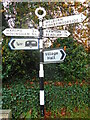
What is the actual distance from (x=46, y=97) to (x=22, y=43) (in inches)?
63.8

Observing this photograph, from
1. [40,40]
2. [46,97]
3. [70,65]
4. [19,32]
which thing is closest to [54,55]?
[40,40]

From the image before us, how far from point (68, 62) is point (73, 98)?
0.93m

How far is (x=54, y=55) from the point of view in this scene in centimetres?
312

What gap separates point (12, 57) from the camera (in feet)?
13.1

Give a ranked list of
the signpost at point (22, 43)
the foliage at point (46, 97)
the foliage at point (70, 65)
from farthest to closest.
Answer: the foliage at point (70, 65), the foliage at point (46, 97), the signpost at point (22, 43)

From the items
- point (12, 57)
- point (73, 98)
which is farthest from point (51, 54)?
point (73, 98)

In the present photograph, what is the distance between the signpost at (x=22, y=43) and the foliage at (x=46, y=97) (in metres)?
1.26

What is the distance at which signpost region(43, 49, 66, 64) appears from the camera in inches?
121

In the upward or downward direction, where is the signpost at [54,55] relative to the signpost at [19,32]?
downward

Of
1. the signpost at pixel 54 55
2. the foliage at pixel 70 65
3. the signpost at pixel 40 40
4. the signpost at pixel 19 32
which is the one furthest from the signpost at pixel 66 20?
the foliage at pixel 70 65

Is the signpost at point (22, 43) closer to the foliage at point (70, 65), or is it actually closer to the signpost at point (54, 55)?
the signpost at point (54, 55)

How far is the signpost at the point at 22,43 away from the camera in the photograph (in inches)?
124

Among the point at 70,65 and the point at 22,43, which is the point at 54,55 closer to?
the point at 22,43

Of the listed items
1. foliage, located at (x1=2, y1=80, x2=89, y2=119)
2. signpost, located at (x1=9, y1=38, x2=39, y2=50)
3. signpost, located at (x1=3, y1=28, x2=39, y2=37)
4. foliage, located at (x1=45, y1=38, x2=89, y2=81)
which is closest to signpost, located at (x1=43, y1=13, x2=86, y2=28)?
signpost, located at (x1=3, y1=28, x2=39, y2=37)
